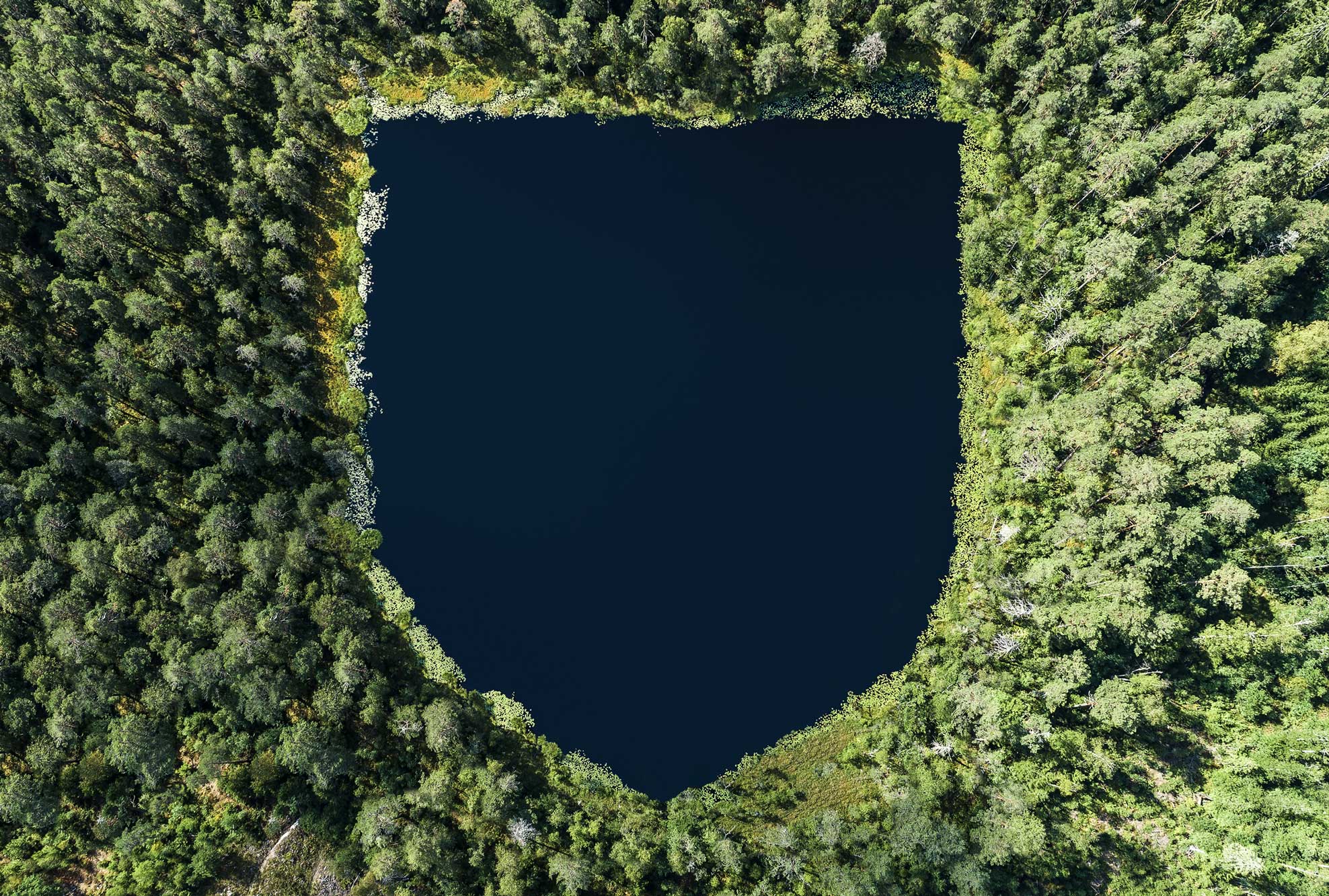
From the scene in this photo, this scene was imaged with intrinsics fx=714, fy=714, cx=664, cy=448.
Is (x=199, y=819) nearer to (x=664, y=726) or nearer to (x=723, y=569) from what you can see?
(x=664, y=726)

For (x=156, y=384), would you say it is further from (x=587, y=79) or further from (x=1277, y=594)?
(x=1277, y=594)

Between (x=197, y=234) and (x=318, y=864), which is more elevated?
(x=197, y=234)

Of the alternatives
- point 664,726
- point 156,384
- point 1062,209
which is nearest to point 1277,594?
point 1062,209

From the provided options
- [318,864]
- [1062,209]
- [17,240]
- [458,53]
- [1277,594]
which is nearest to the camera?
[318,864]

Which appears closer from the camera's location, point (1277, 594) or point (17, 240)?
point (1277, 594)

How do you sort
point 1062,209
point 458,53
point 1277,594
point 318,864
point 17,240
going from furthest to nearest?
point 458,53, point 1062,209, point 17,240, point 1277,594, point 318,864

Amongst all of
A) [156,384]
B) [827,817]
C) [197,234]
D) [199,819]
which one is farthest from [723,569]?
[197,234]

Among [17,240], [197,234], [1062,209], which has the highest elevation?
[1062,209]
